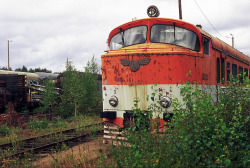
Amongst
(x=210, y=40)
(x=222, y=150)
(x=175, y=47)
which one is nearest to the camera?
(x=222, y=150)

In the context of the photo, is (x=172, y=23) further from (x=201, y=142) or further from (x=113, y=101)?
(x=201, y=142)

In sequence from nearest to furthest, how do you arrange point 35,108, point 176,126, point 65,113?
point 176,126 → point 65,113 → point 35,108

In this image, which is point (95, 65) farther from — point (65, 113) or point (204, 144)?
point (204, 144)

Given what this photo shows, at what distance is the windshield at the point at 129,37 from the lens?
795 cm

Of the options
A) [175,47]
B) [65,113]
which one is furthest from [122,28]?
[65,113]

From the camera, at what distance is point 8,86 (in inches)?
720

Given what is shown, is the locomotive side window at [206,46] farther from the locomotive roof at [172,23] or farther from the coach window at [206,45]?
the locomotive roof at [172,23]

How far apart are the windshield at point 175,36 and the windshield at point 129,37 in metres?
0.30

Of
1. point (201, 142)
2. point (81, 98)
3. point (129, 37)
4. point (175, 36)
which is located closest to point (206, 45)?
point (175, 36)

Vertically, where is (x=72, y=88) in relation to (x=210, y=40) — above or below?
below

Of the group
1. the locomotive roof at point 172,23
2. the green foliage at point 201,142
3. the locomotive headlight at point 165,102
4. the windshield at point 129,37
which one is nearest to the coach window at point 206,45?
the locomotive roof at point 172,23

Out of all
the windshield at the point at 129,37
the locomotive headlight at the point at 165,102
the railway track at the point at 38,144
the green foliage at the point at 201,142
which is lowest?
the railway track at the point at 38,144

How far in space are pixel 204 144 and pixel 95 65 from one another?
62.2ft

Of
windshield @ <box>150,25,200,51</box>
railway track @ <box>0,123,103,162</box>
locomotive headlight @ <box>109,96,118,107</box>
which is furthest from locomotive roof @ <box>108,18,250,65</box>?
railway track @ <box>0,123,103,162</box>
